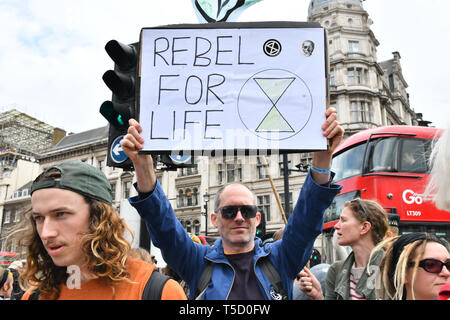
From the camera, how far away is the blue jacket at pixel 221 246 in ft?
7.42

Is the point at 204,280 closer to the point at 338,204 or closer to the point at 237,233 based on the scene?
the point at 237,233

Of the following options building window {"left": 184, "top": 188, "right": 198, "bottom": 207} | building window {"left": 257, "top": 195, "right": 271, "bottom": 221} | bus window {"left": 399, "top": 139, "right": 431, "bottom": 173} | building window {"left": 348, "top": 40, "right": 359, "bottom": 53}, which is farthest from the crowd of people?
building window {"left": 348, "top": 40, "right": 359, "bottom": 53}

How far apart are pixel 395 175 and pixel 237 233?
8.22m

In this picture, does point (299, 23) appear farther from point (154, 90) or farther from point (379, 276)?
point (379, 276)

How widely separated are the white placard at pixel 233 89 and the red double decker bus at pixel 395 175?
742 centimetres

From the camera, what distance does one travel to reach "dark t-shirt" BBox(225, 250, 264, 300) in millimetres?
2309

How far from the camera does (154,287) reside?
1.56 meters

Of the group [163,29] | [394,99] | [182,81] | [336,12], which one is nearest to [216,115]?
[182,81]

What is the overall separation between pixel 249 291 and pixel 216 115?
1077 mm

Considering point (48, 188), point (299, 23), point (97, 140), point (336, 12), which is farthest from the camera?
point (97, 140)

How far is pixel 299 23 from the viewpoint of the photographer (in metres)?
2.45

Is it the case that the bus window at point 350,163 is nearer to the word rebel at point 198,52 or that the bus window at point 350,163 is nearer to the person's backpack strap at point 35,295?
the word rebel at point 198,52

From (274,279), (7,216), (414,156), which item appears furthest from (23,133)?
(274,279)

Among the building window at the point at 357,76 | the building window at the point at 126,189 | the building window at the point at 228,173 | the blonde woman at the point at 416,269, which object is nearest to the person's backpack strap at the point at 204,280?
the blonde woman at the point at 416,269
